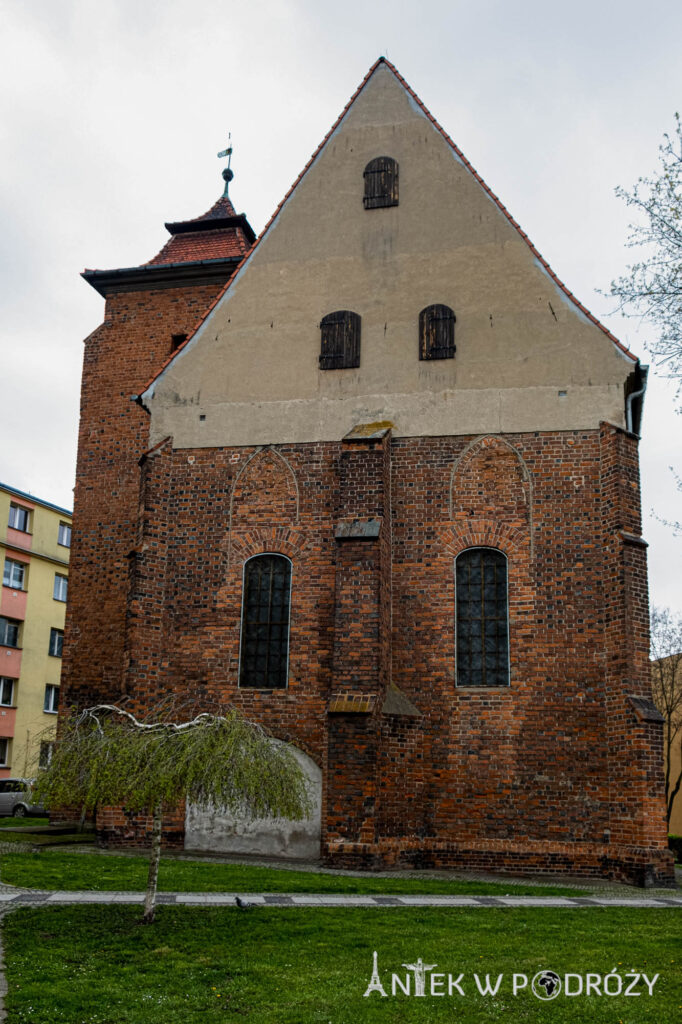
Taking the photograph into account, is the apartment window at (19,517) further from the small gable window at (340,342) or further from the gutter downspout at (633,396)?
the gutter downspout at (633,396)

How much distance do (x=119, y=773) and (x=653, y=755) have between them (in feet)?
29.5

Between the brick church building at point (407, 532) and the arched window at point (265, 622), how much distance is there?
41 mm

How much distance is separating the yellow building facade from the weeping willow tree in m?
30.6

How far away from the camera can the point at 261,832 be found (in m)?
16.7

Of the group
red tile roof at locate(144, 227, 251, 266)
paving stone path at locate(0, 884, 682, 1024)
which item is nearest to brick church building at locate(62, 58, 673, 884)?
paving stone path at locate(0, 884, 682, 1024)

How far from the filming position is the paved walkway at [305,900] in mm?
11070

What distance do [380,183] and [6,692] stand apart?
93.5 feet

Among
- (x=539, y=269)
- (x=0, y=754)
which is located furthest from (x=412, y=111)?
(x=0, y=754)

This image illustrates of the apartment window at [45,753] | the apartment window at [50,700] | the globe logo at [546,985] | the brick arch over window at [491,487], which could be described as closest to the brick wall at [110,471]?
the brick arch over window at [491,487]

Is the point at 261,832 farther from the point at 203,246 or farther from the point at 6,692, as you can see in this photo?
→ the point at 6,692

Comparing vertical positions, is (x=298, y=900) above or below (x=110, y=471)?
below

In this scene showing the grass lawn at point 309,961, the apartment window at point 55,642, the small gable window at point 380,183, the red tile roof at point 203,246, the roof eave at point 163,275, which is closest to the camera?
the grass lawn at point 309,961

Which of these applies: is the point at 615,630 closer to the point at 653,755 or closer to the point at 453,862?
the point at 653,755

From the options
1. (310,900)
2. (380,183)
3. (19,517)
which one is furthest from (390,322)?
(19,517)
